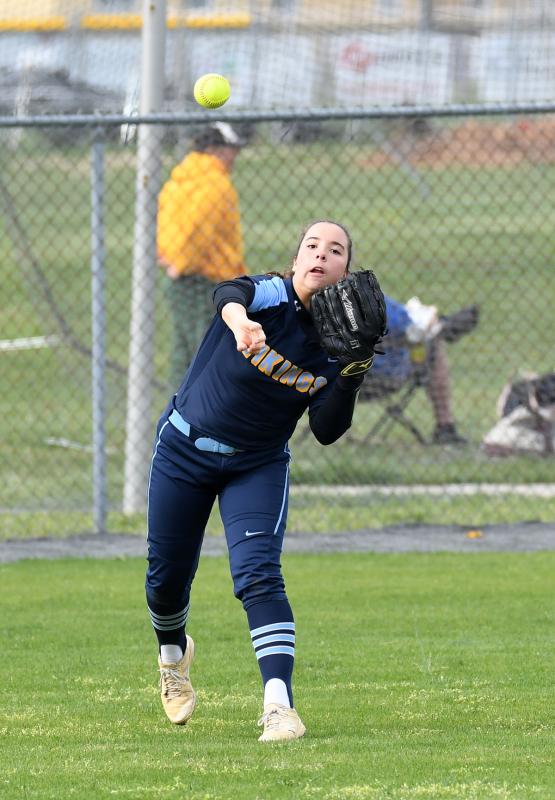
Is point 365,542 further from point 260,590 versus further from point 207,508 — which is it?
point 260,590

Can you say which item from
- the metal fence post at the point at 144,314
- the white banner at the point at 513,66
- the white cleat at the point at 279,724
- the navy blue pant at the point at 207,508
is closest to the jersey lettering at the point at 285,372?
the navy blue pant at the point at 207,508

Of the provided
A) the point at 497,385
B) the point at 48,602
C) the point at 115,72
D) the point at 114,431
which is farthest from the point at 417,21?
the point at 48,602

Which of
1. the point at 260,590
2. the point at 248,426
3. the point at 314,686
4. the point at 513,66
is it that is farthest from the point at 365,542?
the point at 513,66

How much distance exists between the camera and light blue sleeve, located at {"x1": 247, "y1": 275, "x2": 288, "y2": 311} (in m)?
4.85

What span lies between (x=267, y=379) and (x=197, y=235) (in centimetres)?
484

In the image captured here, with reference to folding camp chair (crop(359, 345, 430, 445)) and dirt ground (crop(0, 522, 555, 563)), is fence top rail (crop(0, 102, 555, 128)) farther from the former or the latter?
folding camp chair (crop(359, 345, 430, 445))

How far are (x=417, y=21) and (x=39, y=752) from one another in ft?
47.8

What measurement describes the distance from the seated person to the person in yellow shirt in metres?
1.72

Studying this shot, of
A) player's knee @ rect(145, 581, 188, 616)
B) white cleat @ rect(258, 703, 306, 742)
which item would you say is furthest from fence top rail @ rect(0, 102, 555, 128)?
white cleat @ rect(258, 703, 306, 742)

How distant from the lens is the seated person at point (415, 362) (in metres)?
11.0

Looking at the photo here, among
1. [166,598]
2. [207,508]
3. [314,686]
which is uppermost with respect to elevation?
[207,508]

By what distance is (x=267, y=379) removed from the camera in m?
4.84

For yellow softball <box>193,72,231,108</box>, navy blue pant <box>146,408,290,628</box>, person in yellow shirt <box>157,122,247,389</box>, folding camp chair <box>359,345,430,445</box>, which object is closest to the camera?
navy blue pant <box>146,408,290,628</box>

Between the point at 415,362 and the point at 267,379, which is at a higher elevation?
the point at 415,362
